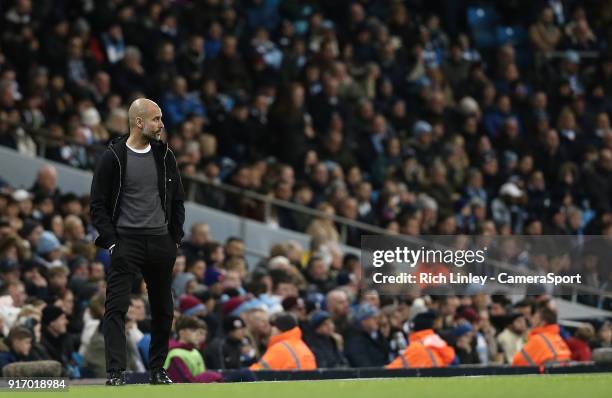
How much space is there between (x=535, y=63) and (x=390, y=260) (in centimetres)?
1021

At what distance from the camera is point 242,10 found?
22781 millimetres

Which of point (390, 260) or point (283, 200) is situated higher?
point (283, 200)

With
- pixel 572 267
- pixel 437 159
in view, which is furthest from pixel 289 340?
pixel 437 159

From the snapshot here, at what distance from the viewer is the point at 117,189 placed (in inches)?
376

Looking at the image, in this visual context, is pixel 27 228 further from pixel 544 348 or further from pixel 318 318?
pixel 544 348

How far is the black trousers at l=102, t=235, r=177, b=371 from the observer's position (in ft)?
31.3

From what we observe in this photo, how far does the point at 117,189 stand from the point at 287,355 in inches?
158

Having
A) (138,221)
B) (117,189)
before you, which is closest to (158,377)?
(138,221)

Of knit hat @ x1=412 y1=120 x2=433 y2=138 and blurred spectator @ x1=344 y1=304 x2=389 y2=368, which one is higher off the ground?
knit hat @ x1=412 y1=120 x2=433 y2=138

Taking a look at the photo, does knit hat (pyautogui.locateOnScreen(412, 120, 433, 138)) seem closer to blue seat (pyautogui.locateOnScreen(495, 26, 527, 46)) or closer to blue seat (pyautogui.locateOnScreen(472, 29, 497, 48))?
blue seat (pyautogui.locateOnScreen(472, 29, 497, 48))

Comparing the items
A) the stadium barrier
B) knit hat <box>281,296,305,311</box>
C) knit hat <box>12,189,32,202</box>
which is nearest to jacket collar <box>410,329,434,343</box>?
the stadium barrier

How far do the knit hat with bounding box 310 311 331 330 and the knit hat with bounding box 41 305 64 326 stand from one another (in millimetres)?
2605

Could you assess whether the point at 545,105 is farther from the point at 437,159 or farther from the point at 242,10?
the point at 242,10

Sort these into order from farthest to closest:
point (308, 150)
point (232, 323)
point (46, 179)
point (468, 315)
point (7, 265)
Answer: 1. point (308, 150)
2. point (46, 179)
3. point (468, 315)
4. point (7, 265)
5. point (232, 323)
